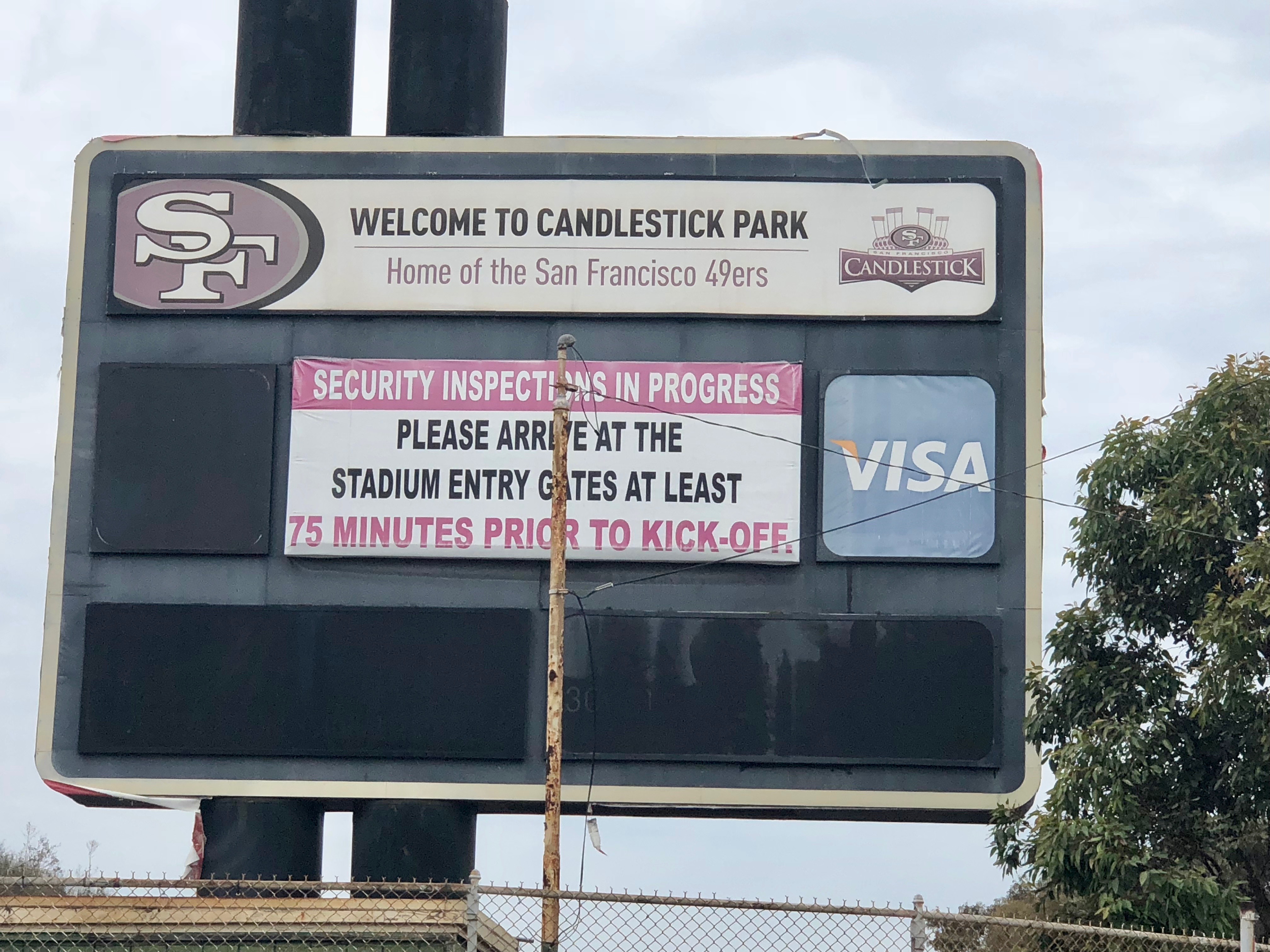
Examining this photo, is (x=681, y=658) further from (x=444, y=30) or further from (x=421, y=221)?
(x=444, y=30)

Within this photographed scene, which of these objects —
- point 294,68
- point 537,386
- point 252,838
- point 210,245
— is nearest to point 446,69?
point 294,68

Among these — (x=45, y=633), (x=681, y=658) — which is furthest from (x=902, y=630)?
(x=45, y=633)

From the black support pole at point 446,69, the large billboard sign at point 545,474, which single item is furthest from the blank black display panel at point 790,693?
the black support pole at point 446,69

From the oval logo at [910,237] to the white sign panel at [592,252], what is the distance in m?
0.01

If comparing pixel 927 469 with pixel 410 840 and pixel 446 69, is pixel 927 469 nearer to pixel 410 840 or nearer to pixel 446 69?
pixel 410 840

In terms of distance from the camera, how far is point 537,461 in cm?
1616

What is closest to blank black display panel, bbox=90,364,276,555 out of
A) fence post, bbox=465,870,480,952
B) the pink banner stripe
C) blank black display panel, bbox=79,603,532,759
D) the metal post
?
the pink banner stripe

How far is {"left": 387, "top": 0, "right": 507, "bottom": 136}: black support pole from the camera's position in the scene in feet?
59.0

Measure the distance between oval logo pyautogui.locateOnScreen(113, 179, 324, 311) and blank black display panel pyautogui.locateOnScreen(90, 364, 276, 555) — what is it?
0.76m

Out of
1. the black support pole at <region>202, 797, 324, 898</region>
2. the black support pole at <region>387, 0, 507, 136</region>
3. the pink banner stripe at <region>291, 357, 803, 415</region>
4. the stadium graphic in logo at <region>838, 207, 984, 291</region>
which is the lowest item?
the black support pole at <region>202, 797, 324, 898</region>

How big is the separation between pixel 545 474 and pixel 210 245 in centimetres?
420

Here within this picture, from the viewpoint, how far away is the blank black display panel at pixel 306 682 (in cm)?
1569

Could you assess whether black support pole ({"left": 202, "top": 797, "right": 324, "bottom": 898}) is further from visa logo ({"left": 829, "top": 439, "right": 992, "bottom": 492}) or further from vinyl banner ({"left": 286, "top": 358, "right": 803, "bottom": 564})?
visa logo ({"left": 829, "top": 439, "right": 992, "bottom": 492})

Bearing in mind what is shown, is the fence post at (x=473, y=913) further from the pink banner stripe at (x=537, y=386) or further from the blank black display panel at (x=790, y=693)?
the pink banner stripe at (x=537, y=386)
